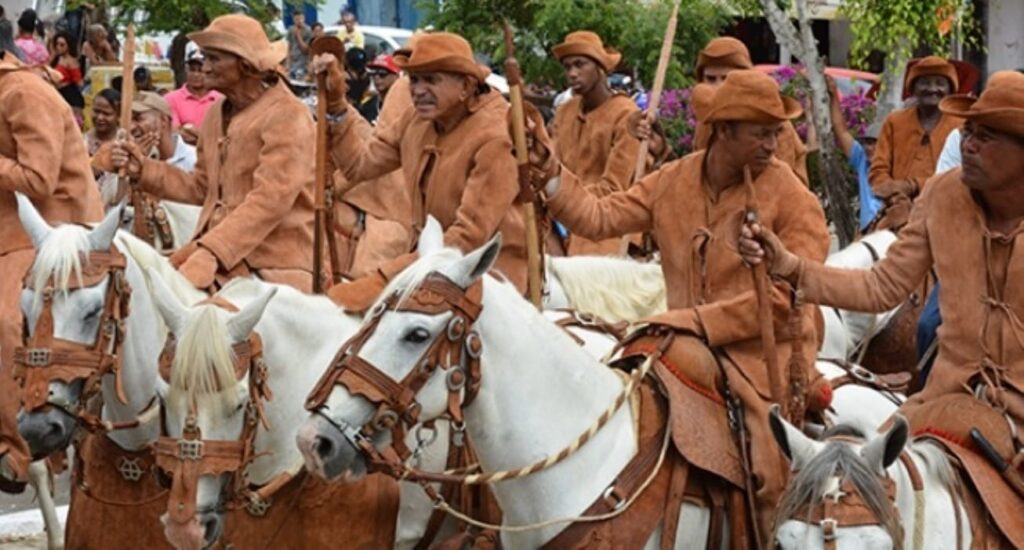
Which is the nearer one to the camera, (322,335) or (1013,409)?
(1013,409)

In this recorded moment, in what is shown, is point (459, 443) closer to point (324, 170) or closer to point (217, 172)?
point (324, 170)

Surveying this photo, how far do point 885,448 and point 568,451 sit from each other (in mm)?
1105

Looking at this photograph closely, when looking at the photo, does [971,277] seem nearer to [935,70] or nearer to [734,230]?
[734,230]

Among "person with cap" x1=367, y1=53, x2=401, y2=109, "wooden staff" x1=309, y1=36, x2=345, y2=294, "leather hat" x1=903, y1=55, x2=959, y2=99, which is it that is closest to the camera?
"wooden staff" x1=309, y1=36, x2=345, y2=294

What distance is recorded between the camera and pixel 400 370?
5.74 meters

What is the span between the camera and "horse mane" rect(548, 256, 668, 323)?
31.6 feet

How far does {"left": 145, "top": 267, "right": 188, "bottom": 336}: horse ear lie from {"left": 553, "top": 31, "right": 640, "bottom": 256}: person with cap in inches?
183

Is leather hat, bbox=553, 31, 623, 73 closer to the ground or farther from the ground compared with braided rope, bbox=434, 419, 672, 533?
farther from the ground

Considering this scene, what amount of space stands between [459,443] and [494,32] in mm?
13430

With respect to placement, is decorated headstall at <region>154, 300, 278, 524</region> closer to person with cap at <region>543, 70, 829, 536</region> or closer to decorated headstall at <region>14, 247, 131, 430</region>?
decorated headstall at <region>14, 247, 131, 430</region>

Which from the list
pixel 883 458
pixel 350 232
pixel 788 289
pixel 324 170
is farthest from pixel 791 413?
pixel 350 232

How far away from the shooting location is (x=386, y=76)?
1554 centimetres

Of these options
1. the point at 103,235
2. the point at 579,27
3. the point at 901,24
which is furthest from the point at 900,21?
the point at 103,235

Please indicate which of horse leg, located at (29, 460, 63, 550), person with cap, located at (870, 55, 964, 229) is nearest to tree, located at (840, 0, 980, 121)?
person with cap, located at (870, 55, 964, 229)
